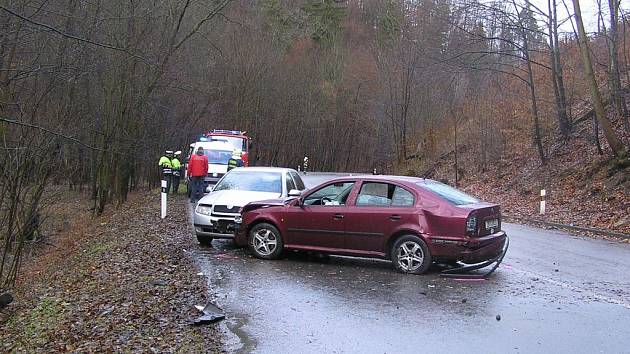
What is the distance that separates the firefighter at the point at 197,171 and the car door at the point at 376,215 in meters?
11.3

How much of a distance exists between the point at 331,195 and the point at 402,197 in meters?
1.40

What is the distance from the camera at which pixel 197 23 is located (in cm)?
2628

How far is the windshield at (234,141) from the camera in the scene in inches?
1114

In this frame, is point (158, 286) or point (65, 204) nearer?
point (158, 286)

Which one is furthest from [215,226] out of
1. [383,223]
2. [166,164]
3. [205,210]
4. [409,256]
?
[166,164]

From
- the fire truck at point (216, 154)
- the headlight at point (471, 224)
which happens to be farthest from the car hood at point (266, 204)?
the fire truck at point (216, 154)

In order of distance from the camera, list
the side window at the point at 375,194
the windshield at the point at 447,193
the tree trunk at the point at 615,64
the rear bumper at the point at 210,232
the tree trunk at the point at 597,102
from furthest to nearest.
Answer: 1. the tree trunk at the point at 615,64
2. the tree trunk at the point at 597,102
3. the rear bumper at the point at 210,232
4. the side window at the point at 375,194
5. the windshield at the point at 447,193

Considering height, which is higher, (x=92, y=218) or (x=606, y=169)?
(x=606, y=169)

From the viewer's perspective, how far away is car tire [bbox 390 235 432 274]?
31.5 feet

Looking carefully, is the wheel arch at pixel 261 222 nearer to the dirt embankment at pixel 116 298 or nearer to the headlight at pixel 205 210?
the dirt embankment at pixel 116 298

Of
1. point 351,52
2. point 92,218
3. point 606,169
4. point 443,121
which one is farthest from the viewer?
point 351,52

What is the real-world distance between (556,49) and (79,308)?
2310 cm

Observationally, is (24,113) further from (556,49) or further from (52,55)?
(556,49)

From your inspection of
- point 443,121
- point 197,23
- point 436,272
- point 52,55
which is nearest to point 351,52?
point 443,121
